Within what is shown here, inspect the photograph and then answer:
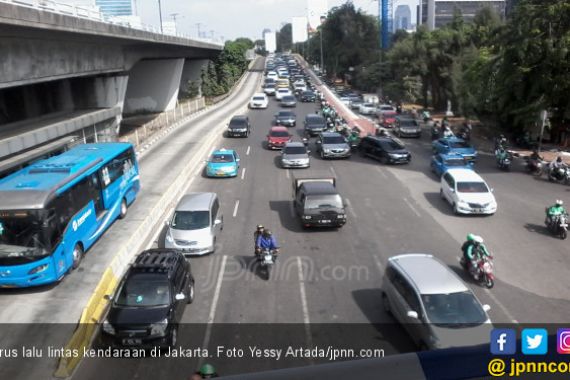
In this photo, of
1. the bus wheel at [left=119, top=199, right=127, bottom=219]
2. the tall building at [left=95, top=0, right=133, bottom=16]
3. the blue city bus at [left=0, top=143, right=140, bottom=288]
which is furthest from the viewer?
the tall building at [left=95, top=0, right=133, bottom=16]

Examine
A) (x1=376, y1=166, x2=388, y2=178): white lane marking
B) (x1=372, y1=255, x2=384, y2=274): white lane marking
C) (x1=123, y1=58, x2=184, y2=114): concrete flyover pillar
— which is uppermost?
(x1=123, y1=58, x2=184, y2=114): concrete flyover pillar

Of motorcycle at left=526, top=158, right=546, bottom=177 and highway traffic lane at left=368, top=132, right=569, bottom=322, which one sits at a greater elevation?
motorcycle at left=526, top=158, right=546, bottom=177

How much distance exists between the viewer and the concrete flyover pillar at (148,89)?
57594mm

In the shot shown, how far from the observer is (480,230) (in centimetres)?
1980

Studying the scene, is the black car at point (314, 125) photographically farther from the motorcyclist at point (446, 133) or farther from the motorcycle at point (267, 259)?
the motorcycle at point (267, 259)

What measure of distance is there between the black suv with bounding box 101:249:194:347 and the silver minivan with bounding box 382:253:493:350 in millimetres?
5387

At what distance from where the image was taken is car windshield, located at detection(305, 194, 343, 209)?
1973 centimetres

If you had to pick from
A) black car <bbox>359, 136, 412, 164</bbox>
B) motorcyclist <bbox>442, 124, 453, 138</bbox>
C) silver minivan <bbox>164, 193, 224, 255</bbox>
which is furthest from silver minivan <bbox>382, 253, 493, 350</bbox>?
motorcyclist <bbox>442, 124, 453, 138</bbox>

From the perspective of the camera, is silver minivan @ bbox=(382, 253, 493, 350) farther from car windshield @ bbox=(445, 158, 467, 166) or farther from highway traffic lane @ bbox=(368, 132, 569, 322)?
car windshield @ bbox=(445, 158, 467, 166)

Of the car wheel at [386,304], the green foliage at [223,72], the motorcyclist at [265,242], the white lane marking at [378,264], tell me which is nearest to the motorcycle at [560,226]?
A: the white lane marking at [378,264]

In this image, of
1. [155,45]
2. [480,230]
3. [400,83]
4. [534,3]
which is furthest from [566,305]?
[400,83]

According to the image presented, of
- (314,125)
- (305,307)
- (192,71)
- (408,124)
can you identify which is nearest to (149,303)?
(305,307)

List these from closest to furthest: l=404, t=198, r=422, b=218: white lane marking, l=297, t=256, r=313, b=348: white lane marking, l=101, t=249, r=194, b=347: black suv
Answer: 1. l=101, t=249, r=194, b=347: black suv
2. l=297, t=256, r=313, b=348: white lane marking
3. l=404, t=198, r=422, b=218: white lane marking

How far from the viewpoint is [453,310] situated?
11242mm
